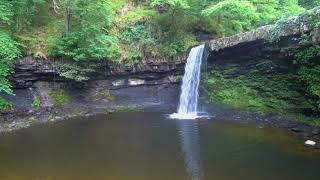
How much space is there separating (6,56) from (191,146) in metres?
9.39

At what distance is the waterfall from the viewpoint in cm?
2028

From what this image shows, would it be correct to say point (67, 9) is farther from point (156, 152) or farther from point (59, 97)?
point (156, 152)

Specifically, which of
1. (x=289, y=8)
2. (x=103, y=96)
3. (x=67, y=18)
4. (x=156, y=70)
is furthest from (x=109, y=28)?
(x=289, y=8)

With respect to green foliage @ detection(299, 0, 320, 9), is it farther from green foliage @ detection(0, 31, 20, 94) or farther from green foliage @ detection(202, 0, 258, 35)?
green foliage @ detection(0, 31, 20, 94)

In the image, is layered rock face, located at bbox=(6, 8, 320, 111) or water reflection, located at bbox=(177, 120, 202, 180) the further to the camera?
layered rock face, located at bbox=(6, 8, 320, 111)

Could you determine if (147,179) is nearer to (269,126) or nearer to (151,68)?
(269,126)

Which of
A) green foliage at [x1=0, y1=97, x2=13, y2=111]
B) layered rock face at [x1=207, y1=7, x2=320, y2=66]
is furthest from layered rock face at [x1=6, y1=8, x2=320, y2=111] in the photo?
green foliage at [x1=0, y1=97, x2=13, y2=111]

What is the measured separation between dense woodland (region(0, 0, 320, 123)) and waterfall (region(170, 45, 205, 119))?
0.81m

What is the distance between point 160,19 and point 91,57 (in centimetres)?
488

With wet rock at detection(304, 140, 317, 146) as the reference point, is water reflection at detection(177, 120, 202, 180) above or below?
below

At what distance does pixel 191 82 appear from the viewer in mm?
20797

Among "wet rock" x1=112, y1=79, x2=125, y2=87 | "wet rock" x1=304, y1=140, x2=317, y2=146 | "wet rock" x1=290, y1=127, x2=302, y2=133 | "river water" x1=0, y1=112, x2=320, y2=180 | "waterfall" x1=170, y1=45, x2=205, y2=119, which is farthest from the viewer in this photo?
"wet rock" x1=112, y1=79, x2=125, y2=87

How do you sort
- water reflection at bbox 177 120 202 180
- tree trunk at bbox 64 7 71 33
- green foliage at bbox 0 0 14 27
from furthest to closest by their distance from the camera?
tree trunk at bbox 64 7 71 33 → green foliage at bbox 0 0 14 27 → water reflection at bbox 177 120 202 180

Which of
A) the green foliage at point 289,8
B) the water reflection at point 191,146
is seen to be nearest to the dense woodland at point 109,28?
the green foliage at point 289,8
